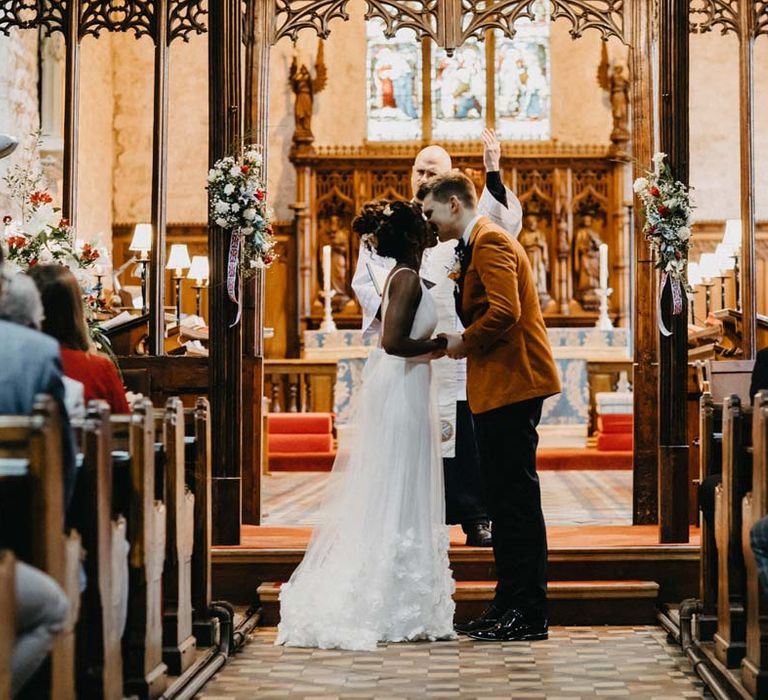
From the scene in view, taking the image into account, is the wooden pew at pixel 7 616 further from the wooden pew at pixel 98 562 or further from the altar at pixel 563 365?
the altar at pixel 563 365

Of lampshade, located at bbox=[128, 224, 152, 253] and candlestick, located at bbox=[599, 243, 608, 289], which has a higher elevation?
lampshade, located at bbox=[128, 224, 152, 253]

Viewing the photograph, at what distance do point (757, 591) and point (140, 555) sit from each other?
191cm

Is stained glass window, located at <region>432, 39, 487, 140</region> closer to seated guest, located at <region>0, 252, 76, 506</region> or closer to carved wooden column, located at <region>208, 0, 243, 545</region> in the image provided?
carved wooden column, located at <region>208, 0, 243, 545</region>

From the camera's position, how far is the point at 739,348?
852 cm

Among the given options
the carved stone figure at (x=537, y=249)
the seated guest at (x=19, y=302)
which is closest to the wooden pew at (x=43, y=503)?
the seated guest at (x=19, y=302)

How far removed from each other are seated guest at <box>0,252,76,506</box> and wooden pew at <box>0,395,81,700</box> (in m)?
0.10

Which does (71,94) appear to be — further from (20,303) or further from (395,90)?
(395,90)

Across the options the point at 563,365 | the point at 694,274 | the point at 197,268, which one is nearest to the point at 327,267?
the point at 197,268

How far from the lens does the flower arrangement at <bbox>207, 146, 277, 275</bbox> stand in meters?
6.71

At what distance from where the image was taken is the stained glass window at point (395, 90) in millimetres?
14805

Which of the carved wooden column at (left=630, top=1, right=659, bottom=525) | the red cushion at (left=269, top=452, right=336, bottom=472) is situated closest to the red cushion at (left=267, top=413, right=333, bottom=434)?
the red cushion at (left=269, top=452, right=336, bottom=472)

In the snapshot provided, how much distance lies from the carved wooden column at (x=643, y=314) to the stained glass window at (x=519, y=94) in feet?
22.3

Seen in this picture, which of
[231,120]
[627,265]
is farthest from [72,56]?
[627,265]

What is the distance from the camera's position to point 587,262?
45.5 feet
